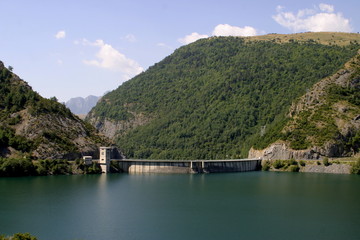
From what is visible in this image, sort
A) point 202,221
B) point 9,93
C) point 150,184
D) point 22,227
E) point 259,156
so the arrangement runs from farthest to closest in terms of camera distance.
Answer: point 259,156 → point 9,93 → point 150,184 → point 202,221 → point 22,227

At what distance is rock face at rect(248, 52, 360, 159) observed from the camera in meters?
163

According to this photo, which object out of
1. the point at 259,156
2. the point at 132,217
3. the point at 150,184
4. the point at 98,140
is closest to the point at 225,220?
the point at 132,217

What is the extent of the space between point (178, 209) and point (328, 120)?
97959 millimetres

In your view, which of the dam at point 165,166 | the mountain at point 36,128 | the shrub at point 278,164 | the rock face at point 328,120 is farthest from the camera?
the shrub at point 278,164

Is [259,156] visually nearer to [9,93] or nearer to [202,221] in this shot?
[9,93]

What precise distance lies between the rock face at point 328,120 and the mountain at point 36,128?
62.2m

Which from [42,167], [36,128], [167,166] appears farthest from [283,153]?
[36,128]

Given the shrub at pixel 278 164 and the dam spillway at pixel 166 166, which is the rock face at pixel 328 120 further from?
the dam spillway at pixel 166 166

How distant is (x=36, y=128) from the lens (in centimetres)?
14500

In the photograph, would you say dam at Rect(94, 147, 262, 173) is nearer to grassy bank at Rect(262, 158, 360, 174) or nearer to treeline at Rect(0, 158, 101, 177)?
treeline at Rect(0, 158, 101, 177)

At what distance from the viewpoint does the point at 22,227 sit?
69.8m

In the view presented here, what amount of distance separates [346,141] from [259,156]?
30932 millimetres

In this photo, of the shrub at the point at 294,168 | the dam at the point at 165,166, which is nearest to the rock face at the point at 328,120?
the shrub at the point at 294,168

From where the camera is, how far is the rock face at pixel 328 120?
16288 cm
